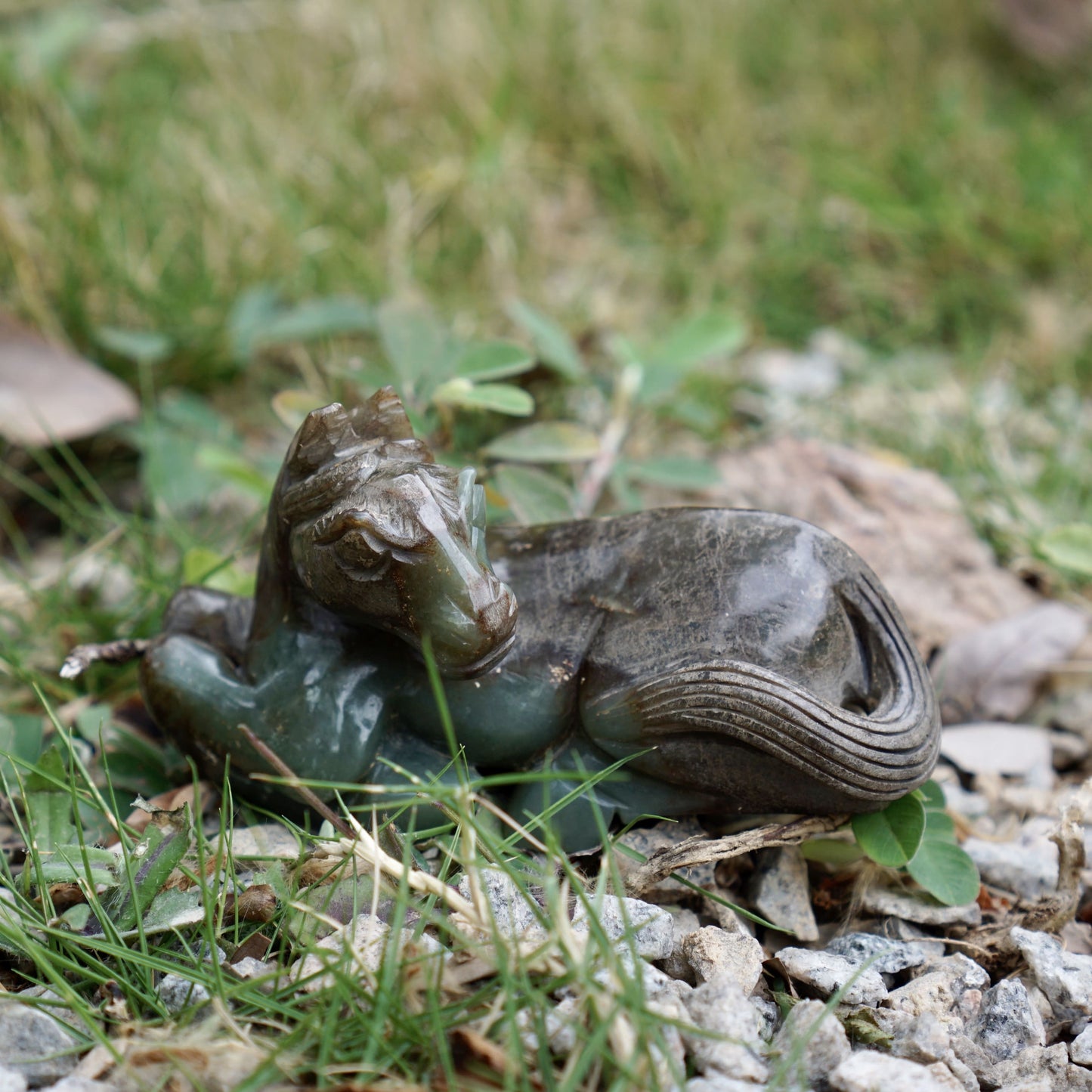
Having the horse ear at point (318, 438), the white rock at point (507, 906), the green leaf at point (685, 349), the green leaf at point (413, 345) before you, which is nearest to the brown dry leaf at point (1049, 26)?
the green leaf at point (685, 349)

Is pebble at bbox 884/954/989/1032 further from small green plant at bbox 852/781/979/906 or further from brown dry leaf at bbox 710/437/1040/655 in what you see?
brown dry leaf at bbox 710/437/1040/655

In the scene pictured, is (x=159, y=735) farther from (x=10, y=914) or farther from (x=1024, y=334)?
(x=1024, y=334)

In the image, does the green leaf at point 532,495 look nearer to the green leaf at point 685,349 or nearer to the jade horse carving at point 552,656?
the jade horse carving at point 552,656

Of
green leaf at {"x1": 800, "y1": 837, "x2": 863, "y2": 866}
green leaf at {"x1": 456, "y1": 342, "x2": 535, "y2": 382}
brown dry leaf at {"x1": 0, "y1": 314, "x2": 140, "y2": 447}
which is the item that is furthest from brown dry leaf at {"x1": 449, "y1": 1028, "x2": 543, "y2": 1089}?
brown dry leaf at {"x1": 0, "y1": 314, "x2": 140, "y2": 447}

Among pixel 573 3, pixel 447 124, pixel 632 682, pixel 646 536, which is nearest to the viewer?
pixel 632 682

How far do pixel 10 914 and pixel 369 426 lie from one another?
2.93ft

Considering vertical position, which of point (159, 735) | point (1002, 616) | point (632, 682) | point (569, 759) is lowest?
point (1002, 616)

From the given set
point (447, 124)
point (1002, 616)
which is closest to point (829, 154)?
point (447, 124)

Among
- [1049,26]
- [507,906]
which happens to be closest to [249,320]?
[507,906]

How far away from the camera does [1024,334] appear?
13.1 ft

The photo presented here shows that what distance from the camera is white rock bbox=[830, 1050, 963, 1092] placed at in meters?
1.54

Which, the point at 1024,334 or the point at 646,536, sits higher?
the point at 646,536

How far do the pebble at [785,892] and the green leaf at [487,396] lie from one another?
0.92 metres

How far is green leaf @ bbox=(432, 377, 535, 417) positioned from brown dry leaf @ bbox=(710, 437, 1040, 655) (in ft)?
2.15
